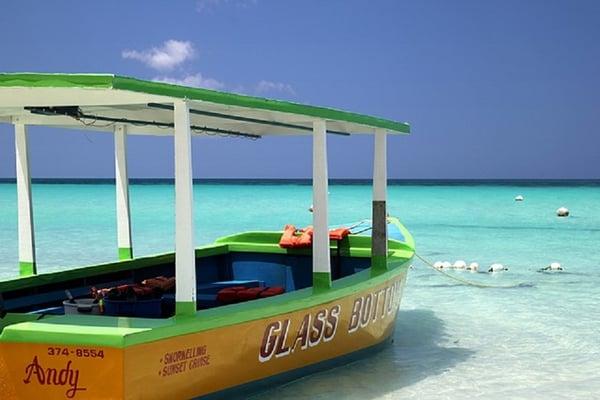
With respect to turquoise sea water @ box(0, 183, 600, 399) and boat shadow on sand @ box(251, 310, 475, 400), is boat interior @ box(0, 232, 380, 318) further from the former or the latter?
turquoise sea water @ box(0, 183, 600, 399)

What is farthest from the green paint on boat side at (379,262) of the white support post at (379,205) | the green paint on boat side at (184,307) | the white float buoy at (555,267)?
the white float buoy at (555,267)

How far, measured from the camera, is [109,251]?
74.9 feet

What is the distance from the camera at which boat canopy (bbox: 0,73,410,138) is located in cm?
473

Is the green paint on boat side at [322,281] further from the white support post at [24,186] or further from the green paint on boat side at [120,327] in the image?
the white support post at [24,186]

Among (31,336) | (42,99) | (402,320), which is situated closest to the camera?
(31,336)

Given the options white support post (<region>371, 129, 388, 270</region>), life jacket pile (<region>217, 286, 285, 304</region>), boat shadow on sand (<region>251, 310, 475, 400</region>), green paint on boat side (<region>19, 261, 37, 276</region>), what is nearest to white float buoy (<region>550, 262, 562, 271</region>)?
boat shadow on sand (<region>251, 310, 475, 400</region>)

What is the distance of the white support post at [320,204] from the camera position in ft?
22.3

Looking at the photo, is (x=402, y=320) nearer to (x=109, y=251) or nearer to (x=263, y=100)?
(x=263, y=100)

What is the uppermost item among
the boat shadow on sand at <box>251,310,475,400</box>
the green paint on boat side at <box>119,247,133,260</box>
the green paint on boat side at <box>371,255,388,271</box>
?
the green paint on boat side at <box>119,247,133,260</box>

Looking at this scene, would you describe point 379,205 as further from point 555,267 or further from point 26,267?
point 555,267

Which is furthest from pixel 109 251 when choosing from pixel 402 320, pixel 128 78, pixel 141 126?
pixel 128 78

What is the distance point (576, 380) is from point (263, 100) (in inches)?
180

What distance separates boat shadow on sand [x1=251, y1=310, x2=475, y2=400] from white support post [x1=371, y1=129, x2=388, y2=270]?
3.53ft

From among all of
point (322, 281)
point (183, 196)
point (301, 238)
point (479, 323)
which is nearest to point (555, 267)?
point (479, 323)
